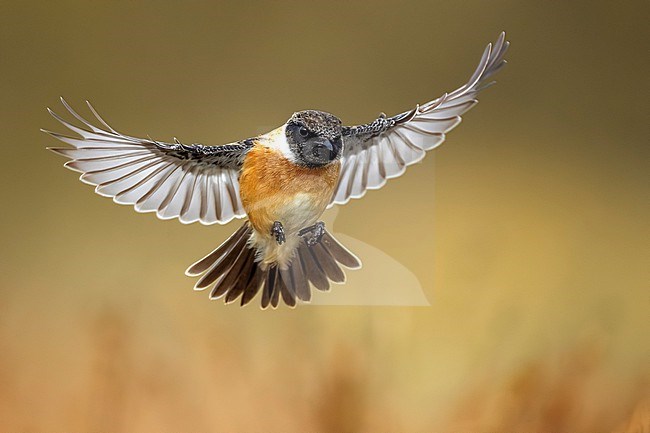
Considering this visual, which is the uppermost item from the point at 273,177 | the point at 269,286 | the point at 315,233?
the point at 273,177

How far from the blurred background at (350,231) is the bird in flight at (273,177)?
0.03 m

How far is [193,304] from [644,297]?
1060mm

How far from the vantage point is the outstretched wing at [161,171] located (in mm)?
1630

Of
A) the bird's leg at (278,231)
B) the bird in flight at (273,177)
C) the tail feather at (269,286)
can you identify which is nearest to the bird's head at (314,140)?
the bird in flight at (273,177)

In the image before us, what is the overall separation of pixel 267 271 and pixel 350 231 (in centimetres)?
20

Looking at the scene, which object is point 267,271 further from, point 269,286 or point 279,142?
point 279,142

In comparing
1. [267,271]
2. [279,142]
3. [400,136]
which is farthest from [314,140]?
[267,271]

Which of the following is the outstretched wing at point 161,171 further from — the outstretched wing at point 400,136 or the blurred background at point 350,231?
the outstretched wing at point 400,136

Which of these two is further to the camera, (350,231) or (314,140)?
(350,231)

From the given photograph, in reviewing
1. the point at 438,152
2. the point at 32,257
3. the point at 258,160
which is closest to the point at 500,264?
the point at 438,152

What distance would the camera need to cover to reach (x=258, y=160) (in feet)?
5.45

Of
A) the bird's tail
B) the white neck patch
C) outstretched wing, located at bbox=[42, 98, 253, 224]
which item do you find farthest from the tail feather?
the white neck patch

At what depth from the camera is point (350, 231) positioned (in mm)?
1742

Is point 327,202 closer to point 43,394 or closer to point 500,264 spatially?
point 500,264
